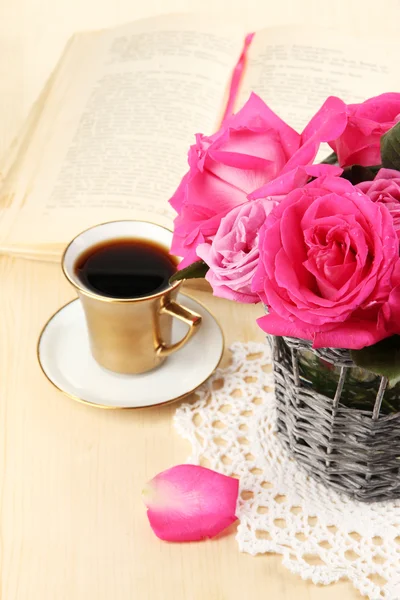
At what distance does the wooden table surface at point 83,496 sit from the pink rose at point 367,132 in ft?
→ 0.93

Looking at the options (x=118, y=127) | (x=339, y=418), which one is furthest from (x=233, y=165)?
(x=118, y=127)

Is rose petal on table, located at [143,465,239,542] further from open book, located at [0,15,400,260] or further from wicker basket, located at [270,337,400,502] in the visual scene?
open book, located at [0,15,400,260]

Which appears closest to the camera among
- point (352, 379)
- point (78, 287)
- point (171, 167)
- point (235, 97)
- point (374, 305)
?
point (374, 305)

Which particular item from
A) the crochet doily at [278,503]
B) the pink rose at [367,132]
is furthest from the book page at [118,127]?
the pink rose at [367,132]

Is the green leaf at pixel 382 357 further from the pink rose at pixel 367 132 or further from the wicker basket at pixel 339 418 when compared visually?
the pink rose at pixel 367 132

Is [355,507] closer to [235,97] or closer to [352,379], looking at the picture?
[352,379]

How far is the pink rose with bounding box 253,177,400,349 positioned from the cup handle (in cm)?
24

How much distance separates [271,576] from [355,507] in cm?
9

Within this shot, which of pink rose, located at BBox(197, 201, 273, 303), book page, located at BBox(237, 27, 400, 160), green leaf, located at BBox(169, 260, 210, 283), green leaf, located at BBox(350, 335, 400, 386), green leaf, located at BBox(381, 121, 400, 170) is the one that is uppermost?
green leaf, located at BBox(381, 121, 400, 170)

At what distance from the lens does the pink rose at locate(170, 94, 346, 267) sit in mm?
515

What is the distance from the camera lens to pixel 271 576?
1.91 ft

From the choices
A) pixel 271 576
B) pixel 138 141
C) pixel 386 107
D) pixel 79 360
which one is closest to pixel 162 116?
pixel 138 141

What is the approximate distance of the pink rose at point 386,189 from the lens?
1.56ft

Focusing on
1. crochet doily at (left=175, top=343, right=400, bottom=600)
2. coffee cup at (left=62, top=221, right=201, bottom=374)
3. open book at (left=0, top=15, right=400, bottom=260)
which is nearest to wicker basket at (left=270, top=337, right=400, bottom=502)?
crochet doily at (left=175, top=343, right=400, bottom=600)
